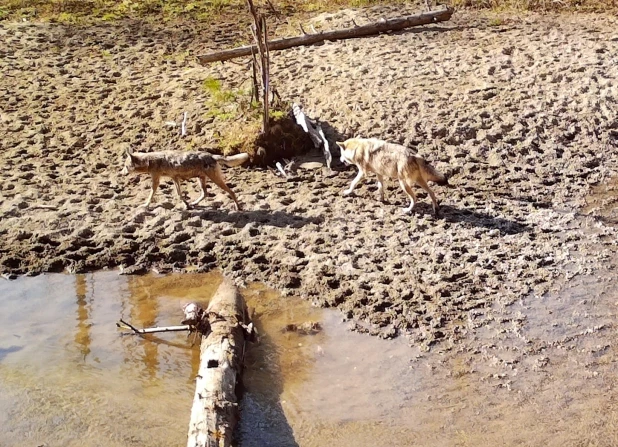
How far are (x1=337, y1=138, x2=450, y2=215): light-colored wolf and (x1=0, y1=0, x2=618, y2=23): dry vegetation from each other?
29.6 ft

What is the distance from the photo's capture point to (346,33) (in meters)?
16.3

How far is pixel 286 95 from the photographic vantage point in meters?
13.9

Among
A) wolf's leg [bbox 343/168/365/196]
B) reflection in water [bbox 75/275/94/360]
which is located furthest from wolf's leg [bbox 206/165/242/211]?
reflection in water [bbox 75/275/94/360]

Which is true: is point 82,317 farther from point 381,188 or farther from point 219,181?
point 381,188

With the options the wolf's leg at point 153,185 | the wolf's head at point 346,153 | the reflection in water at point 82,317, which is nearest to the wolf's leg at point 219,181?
the wolf's leg at point 153,185

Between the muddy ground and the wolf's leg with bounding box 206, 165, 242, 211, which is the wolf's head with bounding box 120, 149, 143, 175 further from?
the wolf's leg with bounding box 206, 165, 242, 211

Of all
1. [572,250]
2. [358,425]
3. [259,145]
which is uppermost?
[259,145]

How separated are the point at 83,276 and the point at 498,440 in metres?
5.42

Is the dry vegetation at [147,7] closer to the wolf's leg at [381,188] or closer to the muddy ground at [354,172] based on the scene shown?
the muddy ground at [354,172]

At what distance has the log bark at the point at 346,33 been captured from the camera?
15.5 metres

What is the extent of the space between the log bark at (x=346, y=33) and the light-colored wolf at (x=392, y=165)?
17.3 ft

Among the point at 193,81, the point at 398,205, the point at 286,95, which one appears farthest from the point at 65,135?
the point at 398,205

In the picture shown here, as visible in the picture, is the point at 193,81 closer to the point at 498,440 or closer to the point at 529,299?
the point at 529,299

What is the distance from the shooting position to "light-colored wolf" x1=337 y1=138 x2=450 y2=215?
10305 mm
